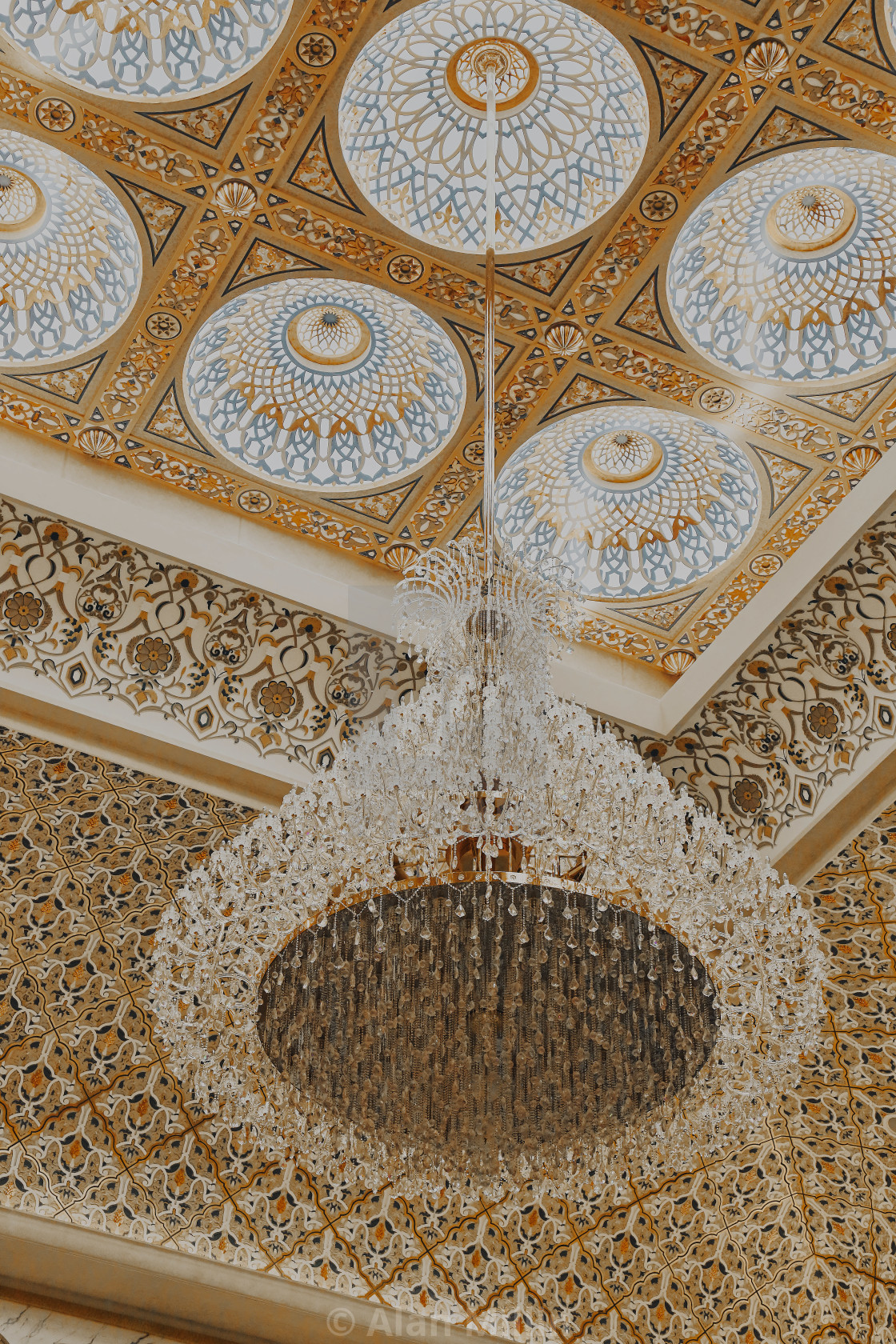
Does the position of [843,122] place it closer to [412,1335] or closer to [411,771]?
[411,771]

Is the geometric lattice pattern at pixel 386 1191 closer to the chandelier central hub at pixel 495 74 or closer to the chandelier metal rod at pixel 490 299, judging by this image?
the chandelier metal rod at pixel 490 299

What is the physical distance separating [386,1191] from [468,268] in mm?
3468

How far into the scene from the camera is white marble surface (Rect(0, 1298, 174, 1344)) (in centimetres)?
483

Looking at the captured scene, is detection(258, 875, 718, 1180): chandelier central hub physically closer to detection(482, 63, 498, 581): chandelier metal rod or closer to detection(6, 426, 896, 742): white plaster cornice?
detection(482, 63, 498, 581): chandelier metal rod

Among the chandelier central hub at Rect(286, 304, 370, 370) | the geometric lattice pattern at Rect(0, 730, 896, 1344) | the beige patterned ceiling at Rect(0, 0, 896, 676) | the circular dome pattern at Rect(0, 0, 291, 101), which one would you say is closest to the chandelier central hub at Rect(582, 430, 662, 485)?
the beige patterned ceiling at Rect(0, 0, 896, 676)

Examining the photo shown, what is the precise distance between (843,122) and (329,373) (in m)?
1.60

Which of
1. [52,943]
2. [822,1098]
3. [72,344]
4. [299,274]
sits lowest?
[52,943]

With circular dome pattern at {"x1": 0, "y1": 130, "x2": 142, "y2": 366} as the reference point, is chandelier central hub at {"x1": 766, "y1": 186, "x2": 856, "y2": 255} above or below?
above

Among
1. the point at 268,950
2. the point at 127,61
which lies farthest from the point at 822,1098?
the point at 127,61

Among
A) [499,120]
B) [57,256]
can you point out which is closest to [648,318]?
[499,120]

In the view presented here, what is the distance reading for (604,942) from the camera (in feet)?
9.63

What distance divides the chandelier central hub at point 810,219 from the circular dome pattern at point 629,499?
2.00 ft

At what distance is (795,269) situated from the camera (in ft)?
12.6

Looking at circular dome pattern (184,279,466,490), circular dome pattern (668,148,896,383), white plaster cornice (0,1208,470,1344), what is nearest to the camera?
circular dome pattern (668,148,896,383)
